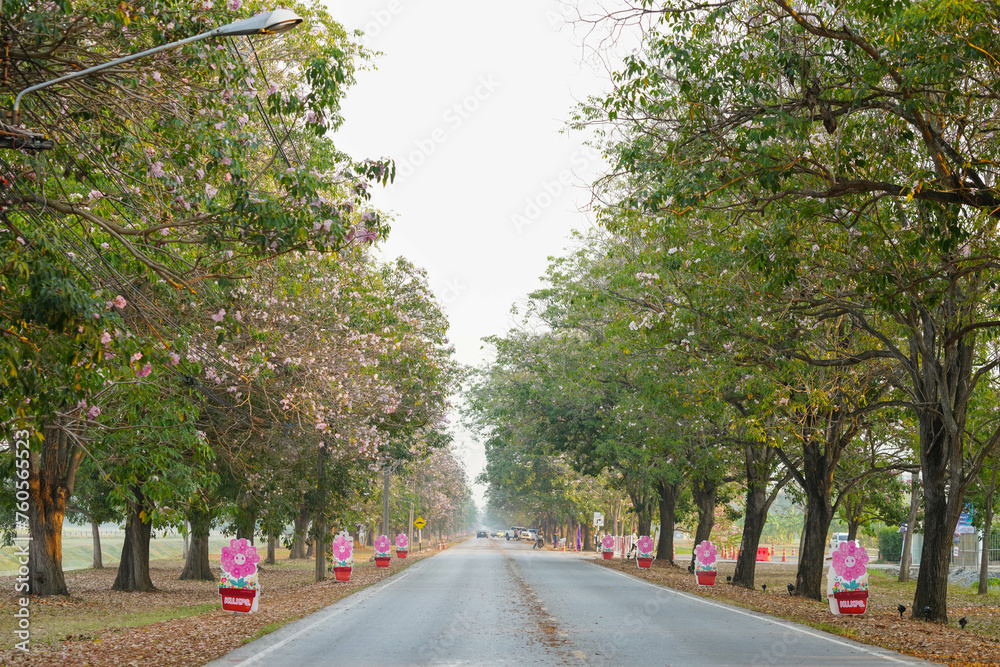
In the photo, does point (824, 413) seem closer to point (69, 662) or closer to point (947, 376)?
point (947, 376)

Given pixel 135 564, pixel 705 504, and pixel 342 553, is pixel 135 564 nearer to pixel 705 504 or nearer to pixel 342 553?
pixel 342 553

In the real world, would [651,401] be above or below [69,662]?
above

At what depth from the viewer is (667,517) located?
42062mm

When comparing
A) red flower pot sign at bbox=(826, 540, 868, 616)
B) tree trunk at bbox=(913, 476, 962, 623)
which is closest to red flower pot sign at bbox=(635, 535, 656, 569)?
red flower pot sign at bbox=(826, 540, 868, 616)

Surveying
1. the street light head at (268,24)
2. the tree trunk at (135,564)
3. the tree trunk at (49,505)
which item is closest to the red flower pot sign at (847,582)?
the street light head at (268,24)

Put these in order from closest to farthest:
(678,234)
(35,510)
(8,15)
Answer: (8,15), (678,234), (35,510)

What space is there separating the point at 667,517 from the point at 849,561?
85.0 ft

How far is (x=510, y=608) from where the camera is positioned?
695 inches

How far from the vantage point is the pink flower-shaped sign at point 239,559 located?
15.5 metres

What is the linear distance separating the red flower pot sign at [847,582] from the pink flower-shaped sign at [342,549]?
14603 millimetres

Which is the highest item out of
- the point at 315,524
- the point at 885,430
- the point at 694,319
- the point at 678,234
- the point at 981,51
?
the point at 981,51

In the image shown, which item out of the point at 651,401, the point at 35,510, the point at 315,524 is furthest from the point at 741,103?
the point at 315,524

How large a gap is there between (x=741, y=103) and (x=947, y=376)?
28.3ft

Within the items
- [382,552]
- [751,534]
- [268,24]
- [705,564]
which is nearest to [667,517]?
[382,552]
